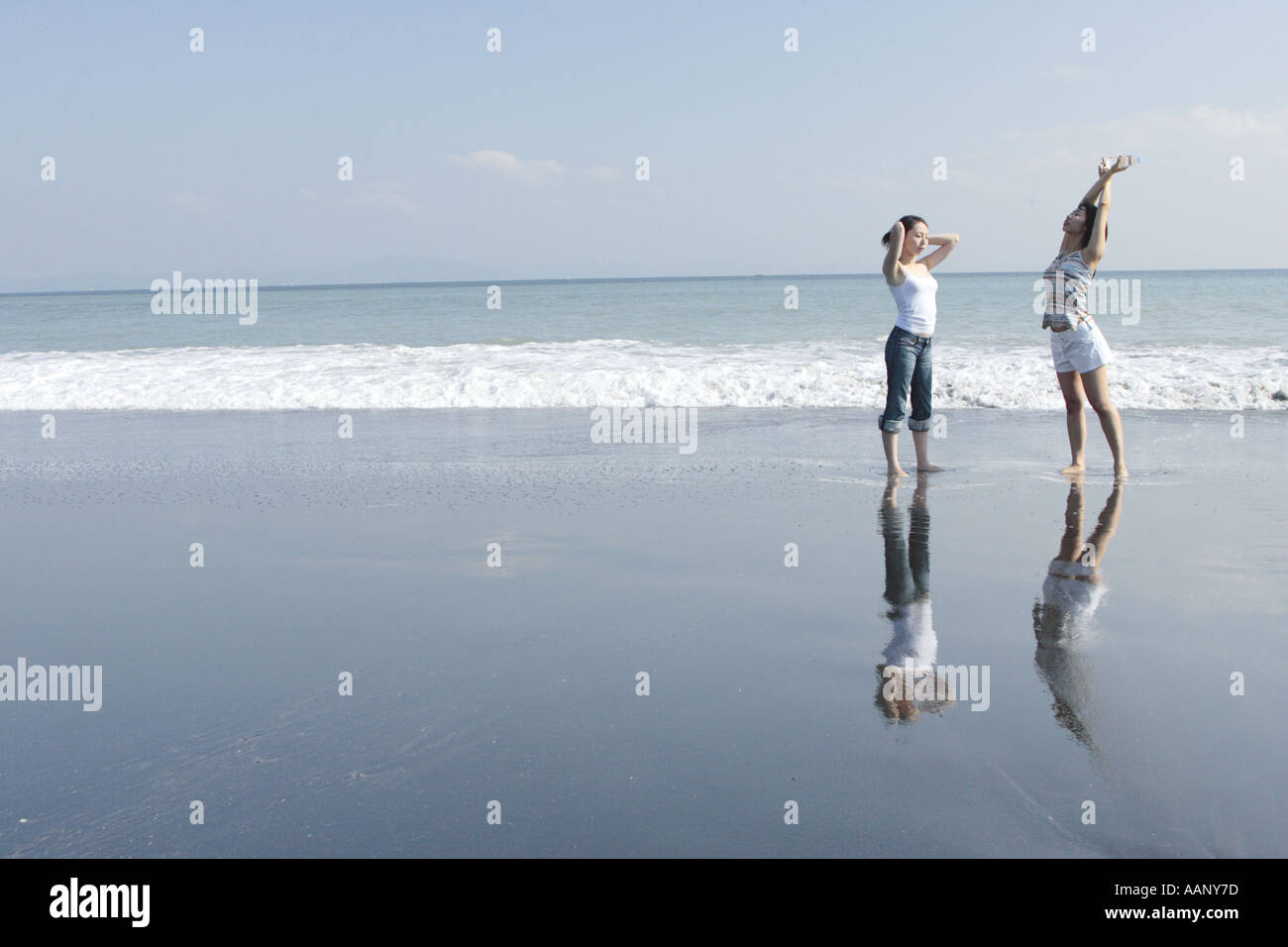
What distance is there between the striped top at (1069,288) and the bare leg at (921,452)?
1133 millimetres

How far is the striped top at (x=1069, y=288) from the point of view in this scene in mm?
7289

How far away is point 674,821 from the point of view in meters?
2.78

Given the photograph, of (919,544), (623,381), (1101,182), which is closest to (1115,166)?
(1101,182)

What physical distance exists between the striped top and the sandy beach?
1112 millimetres

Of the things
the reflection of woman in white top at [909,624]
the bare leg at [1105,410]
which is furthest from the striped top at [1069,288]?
the reflection of woman in white top at [909,624]

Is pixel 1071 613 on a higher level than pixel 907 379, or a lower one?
lower

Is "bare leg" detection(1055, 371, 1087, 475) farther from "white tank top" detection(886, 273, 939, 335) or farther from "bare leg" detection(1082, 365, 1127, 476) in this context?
"white tank top" detection(886, 273, 939, 335)

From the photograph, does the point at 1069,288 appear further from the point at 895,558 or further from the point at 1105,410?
the point at 895,558

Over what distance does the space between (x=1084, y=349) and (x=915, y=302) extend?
1175 mm

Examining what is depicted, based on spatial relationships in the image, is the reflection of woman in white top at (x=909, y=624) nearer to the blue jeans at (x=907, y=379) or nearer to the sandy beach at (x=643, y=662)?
the sandy beach at (x=643, y=662)

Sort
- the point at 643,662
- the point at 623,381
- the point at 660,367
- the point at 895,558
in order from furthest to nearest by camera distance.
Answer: the point at 660,367 → the point at 623,381 → the point at 895,558 → the point at 643,662

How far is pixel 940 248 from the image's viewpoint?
25.8ft

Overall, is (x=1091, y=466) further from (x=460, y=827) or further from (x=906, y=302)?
(x=460, y=827)
